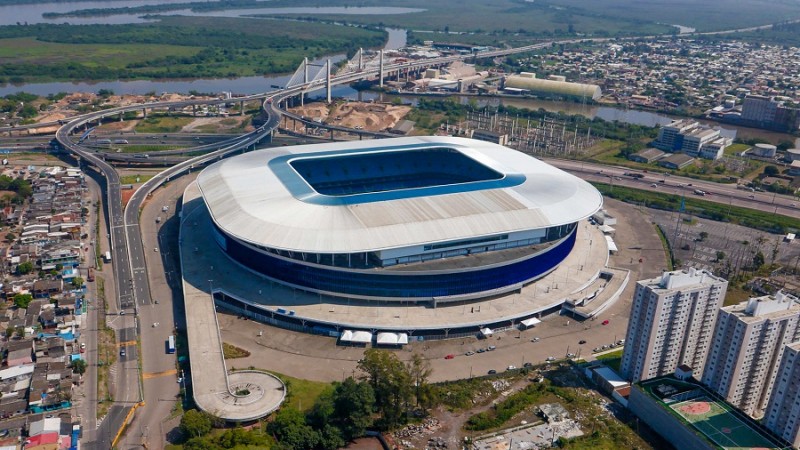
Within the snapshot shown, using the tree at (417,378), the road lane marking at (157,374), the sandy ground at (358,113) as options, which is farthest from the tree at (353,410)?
the sandy ground at (358,113)

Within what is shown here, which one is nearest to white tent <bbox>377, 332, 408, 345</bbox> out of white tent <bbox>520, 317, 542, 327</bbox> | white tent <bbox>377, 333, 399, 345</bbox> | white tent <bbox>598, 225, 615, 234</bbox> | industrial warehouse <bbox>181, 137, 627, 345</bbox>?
white tent <bbox>377, 333, 399, 345</bbox>

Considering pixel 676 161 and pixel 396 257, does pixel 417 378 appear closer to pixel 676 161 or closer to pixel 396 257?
pixel 396 257

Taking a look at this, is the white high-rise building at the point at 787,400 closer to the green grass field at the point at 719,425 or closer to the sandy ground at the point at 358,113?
the green grass field at the point at 719,425

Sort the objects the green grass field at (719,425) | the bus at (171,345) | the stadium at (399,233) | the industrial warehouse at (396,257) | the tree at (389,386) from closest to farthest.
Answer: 1. the green grass field at (719,425)
2. the tree at (389,386)
3. the bus at (171,345)
4. the industrial warehouse at (396,257)
5. the stadium at (399,233)

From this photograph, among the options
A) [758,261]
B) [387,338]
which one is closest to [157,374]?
[387,338]

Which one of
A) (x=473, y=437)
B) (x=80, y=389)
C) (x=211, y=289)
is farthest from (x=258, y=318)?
(x=473, y=437)

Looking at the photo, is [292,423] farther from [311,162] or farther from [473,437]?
[311,162]
